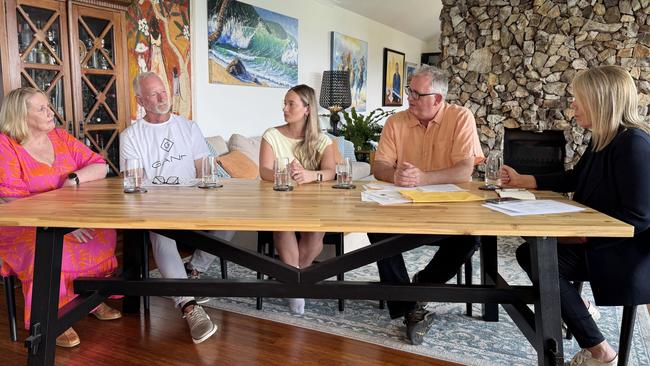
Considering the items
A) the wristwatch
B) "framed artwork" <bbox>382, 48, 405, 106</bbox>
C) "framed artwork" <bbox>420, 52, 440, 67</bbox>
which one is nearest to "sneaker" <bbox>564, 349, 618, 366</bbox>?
the wristwatch

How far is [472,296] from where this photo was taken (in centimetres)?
187

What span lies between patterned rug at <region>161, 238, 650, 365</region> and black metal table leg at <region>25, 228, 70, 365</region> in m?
1.00

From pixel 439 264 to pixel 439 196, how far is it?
1.90 ft

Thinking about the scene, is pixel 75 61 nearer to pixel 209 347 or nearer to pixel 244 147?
pixel 244 147

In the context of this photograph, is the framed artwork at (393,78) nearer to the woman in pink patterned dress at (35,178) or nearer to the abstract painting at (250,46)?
the abstract painting at (250,46)

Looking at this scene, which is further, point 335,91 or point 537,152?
point 335,91

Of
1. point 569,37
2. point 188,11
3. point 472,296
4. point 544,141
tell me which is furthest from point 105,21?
point 569,37

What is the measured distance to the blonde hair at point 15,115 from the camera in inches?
87.9

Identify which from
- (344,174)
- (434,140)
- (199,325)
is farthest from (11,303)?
(434,140)

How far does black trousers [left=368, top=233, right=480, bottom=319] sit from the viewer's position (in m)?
2.31

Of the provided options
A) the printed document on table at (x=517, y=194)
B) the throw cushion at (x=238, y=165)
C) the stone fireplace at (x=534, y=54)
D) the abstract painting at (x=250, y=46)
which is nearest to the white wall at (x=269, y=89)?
the abstract painting at (x=250, y=46)

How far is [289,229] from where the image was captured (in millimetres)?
1546

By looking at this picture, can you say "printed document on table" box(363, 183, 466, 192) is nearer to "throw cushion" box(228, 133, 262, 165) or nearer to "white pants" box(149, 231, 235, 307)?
"white pants" box(149, 231, 235, 307)

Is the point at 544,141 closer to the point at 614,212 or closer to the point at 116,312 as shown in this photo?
the point at 614,212
